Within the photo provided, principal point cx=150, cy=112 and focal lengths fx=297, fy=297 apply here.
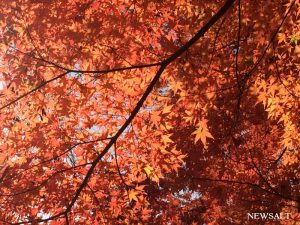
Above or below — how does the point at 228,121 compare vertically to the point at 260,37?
above

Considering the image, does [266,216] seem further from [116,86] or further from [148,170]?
[116,86]

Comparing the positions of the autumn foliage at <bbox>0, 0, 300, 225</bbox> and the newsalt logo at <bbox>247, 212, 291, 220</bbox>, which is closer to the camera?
the autumn foliage at <bbox>0, 0, 300, 225</bbox>

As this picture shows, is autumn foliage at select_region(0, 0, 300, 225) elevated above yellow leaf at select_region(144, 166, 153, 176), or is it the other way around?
autumn foliage at select_region(0, 0, 300, 225)

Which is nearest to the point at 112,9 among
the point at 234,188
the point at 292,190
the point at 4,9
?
the point at 4,9

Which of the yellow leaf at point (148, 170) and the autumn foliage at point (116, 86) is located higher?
the autumn foliage at point (116, 86)

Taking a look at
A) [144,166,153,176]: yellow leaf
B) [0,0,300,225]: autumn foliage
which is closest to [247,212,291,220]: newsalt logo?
[0,0,300,225]: autumn foliage

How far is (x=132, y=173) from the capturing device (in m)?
4.17

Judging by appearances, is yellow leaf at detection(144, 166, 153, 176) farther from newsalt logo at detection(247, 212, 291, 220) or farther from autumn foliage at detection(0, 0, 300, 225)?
newsalt logo at detection(247, 212, 291, 220)

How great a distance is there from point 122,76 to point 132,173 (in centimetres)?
136

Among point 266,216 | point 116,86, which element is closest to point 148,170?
point 116,86

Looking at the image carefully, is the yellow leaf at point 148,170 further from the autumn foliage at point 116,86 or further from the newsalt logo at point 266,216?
the newsalt logo at point 266,216

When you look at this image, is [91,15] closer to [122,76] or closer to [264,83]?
[122,76]

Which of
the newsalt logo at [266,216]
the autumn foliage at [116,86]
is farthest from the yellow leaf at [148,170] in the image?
the newsalt logo at [266,216]

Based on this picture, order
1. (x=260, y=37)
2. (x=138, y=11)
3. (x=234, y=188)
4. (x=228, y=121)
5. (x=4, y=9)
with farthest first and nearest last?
(x=234, y=188)
(x=228, y=121)
(x=4, y=9)
(x=138, y=11)
(x=260, y=37)
